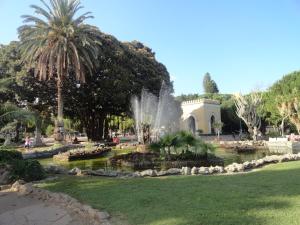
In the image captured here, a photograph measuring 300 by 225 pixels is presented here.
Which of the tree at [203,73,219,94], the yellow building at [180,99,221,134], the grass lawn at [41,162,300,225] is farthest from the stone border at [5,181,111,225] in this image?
the tree at [203,73,219,94]

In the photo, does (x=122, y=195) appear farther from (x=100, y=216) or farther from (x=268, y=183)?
(x=268, y=183)

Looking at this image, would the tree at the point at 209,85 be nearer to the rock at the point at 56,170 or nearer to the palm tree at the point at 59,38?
the palm tree at the point at 59,38

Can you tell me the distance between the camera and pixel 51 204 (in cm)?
863

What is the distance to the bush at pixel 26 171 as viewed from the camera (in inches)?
487

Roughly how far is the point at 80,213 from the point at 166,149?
11.7 meters

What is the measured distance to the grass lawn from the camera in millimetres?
6328

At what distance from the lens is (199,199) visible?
7672mm

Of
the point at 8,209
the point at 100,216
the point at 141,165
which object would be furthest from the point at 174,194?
the point at 141,165

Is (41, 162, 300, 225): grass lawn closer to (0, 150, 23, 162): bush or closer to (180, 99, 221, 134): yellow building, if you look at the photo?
(0, 150, 23, 162): bush

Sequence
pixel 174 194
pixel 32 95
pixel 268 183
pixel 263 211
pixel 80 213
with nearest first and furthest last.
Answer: pixel 263 211, pixel 80 213, pixel 174 194, pixel 268 183, pixel 32 95

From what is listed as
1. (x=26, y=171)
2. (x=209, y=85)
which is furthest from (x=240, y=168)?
(x=209, y=85)

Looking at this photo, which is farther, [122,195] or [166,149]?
[166,149]

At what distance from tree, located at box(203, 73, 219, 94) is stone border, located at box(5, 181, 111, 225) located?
9688 centimetres

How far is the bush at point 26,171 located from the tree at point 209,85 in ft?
311
